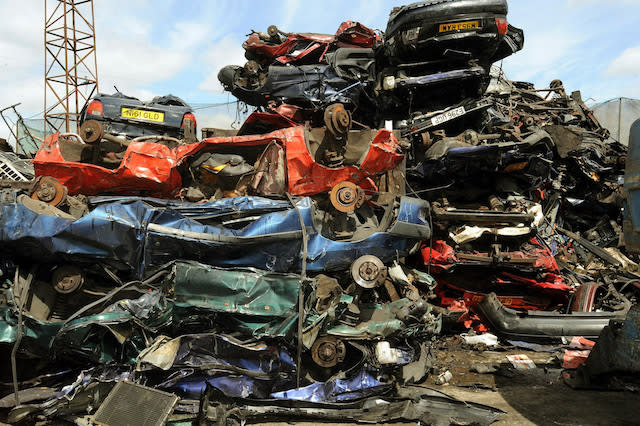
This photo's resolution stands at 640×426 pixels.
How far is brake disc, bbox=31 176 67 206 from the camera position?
14.2ft

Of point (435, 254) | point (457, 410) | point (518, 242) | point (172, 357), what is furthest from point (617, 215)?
point (172, 357)

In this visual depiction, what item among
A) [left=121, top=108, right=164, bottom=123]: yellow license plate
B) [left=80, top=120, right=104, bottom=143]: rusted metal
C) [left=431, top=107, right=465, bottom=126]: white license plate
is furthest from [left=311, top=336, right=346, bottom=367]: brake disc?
[left=121, top=108, right=164, bottom=123]: yellow license plate

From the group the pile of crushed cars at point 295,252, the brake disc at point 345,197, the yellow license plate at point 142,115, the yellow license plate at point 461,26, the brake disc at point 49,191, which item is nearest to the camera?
the pile of crushed cars at point 295,252

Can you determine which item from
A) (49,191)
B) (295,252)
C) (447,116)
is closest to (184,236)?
(295,252)

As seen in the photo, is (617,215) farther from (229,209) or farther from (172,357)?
(172,357)

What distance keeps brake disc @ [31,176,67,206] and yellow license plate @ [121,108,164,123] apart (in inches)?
98.1

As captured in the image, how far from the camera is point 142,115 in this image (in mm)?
6723

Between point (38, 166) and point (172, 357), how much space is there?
2.72m

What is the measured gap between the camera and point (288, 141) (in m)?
4.85

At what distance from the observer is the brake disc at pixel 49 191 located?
433 centimetres

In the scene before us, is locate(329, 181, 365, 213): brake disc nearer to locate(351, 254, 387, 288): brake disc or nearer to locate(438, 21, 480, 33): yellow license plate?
locate(351, 254, 387, 288): brake disc

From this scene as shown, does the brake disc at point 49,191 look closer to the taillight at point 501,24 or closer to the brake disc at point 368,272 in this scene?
the brake disc at point 368,272

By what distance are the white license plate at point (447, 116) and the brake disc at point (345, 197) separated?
9.15ft

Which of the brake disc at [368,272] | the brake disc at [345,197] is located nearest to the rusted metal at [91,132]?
the brake disc at [345,197]
